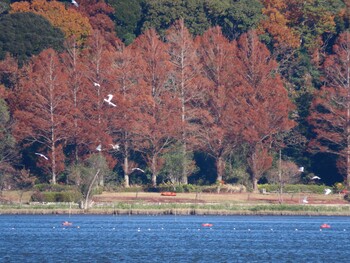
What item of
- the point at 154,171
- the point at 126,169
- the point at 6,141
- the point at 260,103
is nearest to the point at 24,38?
the point at 6,141

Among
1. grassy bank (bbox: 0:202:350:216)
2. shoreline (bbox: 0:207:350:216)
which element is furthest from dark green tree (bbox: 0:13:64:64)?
shoreline (bbox: 0:207:350:216)

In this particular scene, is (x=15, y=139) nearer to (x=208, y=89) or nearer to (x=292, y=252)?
(x=208, y=89)

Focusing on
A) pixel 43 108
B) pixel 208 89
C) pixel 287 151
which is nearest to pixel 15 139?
pixel 43 108

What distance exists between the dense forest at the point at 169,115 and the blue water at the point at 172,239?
1313cm

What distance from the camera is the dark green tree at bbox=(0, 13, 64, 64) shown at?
336ft

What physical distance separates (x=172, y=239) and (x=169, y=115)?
3318 cm

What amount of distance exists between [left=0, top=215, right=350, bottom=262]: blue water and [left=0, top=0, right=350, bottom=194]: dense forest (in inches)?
517

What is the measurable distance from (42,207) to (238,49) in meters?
30.0

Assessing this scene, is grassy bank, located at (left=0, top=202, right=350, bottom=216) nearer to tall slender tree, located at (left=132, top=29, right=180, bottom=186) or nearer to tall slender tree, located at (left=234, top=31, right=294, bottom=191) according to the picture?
tall slender tree, located at (left=132, top=29, right=180, bottom=186)

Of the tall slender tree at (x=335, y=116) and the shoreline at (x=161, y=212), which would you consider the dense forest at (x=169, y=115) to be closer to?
the tall slender tree at (x=335, y=116)

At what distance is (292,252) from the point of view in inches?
2211

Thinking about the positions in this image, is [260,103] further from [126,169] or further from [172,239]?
[172,239]

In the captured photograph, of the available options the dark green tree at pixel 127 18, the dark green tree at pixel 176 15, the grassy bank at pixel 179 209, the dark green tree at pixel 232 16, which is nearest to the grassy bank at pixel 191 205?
the grassy bank at pixel 179 209

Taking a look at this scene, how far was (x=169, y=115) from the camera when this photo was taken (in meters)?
94.4
